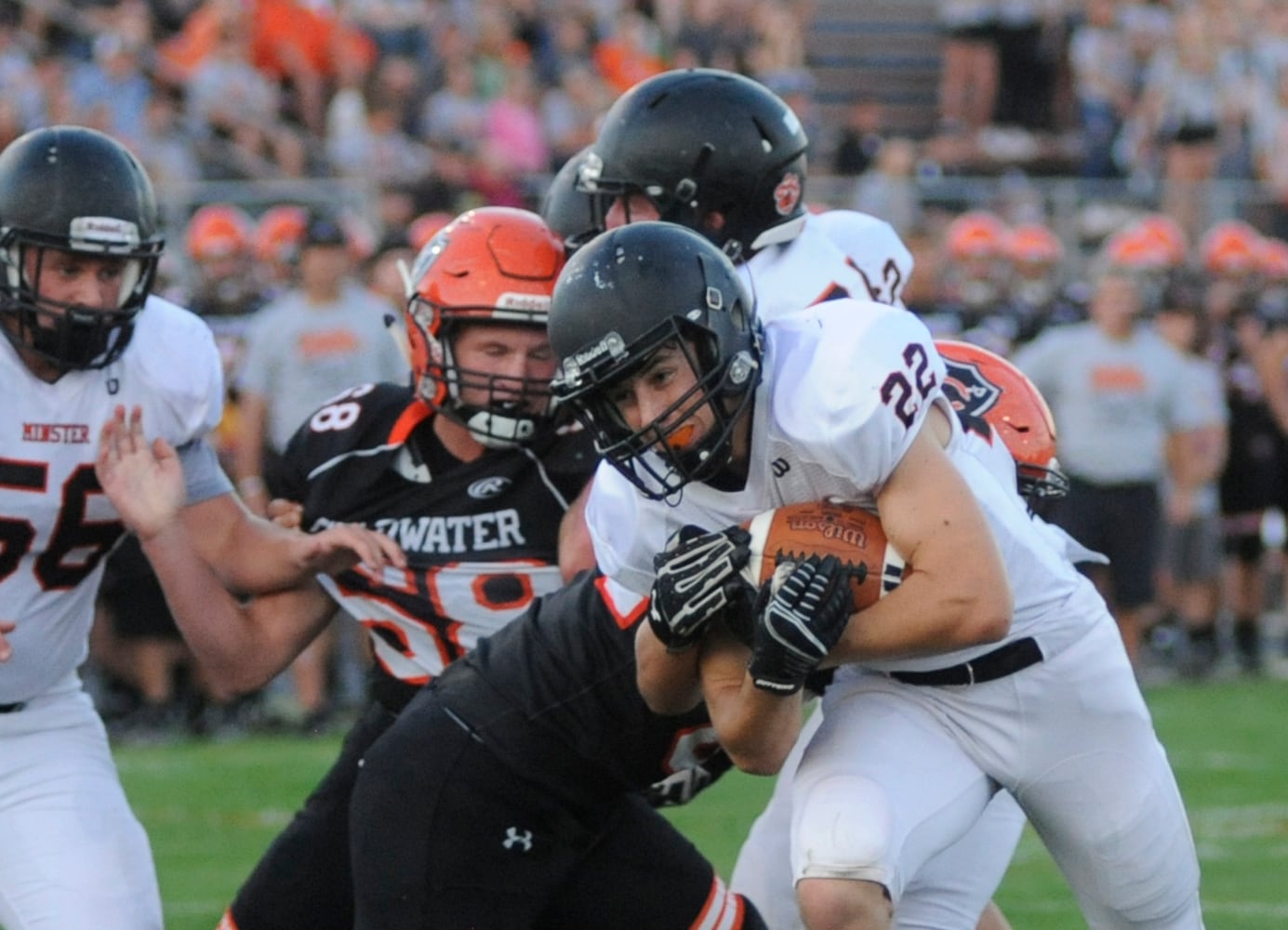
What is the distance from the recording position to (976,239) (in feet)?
37.2

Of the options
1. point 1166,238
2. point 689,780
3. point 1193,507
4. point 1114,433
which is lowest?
point 1193,507

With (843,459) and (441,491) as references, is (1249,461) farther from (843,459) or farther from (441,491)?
(843,459)

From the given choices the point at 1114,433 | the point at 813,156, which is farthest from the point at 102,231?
the point at 813,156

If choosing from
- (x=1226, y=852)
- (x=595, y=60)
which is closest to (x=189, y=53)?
(x=595, y=60)

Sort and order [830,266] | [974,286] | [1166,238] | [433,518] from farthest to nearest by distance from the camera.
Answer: [1166,238] → [974,286] → [830,266] → [433,518]

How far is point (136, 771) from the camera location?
8.05 m

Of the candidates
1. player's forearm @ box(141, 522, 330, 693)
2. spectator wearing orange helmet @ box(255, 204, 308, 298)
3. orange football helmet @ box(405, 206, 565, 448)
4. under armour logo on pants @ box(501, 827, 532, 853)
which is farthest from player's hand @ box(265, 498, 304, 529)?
spectator wearing orange helmet @ box(255, 204, 308, 298)

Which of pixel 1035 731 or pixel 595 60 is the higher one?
pixel 1035 731

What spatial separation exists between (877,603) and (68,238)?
5.23 ft

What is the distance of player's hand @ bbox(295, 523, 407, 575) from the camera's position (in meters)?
3.93

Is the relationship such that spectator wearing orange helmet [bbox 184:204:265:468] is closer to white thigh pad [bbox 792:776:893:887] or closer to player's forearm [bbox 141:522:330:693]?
player's forearm [bbox 141:522:330:693]

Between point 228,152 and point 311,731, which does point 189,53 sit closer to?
point 228,152

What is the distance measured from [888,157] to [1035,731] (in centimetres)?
953

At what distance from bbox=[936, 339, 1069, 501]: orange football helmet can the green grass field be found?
6.62ft
